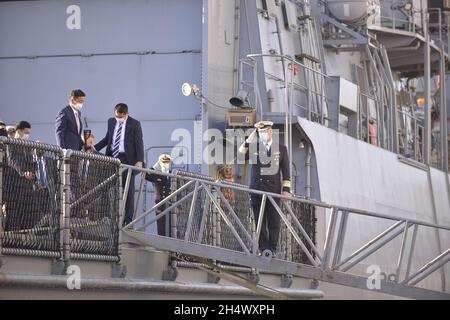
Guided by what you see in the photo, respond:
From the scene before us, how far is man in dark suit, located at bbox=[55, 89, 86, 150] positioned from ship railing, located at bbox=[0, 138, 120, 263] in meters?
1.23

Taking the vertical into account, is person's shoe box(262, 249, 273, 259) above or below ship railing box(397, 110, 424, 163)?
below

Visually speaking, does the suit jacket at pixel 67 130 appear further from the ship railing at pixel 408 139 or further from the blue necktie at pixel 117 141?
the ship railing at pixel 408 139

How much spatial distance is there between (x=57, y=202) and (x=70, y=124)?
2.17 meters

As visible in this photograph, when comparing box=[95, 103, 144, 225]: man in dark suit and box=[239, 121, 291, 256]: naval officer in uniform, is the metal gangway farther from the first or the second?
box=[95, 103, 144, 225]: man in dark suit

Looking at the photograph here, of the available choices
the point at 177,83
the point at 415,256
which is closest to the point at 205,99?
the point at 177,83

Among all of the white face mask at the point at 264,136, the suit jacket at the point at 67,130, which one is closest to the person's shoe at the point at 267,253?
the white face mask at the point at 264,136

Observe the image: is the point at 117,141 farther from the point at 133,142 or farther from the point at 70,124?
the point at 70,124

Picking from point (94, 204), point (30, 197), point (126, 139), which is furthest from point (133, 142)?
point (30, 197)

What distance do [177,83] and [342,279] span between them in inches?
233

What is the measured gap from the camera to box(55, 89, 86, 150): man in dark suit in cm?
1291

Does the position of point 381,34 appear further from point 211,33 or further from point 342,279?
point 342,279

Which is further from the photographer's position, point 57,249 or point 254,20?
point 254,20

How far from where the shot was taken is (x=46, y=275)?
34.5 feet

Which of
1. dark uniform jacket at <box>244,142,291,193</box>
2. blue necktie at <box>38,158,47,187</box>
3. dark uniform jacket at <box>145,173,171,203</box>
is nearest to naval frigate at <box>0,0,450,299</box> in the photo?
blue necktie at <box>38,158,47,187</box>
